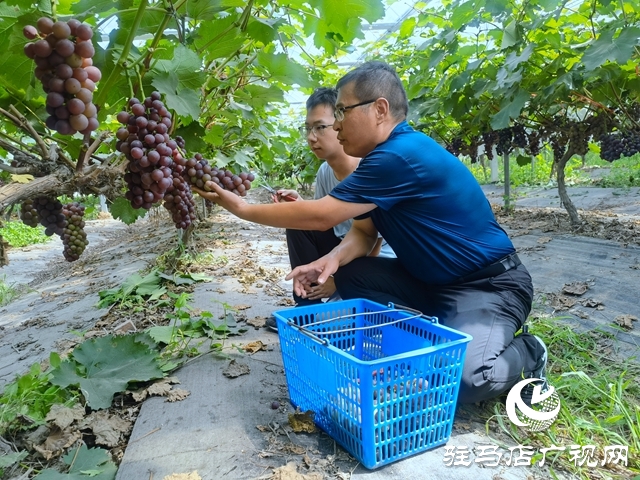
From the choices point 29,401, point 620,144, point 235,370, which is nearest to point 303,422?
point 235,370

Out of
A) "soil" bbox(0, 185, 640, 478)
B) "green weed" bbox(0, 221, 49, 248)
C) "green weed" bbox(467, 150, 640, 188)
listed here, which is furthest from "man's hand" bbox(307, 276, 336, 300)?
"green weed" bbox(0, 221, 49, 248)

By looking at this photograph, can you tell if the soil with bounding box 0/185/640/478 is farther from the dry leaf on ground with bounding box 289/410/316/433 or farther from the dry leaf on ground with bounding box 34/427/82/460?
the dry leaf on ground with bounding box 289/410/316/433

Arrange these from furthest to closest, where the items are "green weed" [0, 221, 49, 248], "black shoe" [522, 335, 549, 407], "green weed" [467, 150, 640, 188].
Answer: "green weed" [0, 221, 49, 248] → "green weed" [467, 150, 640, 188] → "black shoe" [522, 335, 549, 407]

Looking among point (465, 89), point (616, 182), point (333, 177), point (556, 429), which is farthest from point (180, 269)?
point (616, 182)

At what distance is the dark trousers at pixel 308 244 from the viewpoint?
309 centimetres

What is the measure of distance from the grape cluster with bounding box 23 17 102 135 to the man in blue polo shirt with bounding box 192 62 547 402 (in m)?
0.81

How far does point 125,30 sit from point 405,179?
120cm

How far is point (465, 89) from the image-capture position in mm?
4574

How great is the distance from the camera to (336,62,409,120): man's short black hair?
224 centimetres

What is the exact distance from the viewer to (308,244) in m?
3.10

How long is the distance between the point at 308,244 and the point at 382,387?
1.57 m

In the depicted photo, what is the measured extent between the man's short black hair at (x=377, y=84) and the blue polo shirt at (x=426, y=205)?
112 mm

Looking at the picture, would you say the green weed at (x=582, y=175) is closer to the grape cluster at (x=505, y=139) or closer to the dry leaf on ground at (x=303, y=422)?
the grape cluster at (x=505, y=139)

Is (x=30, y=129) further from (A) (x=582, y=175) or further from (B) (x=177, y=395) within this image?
(A) (x=582, y=175)
